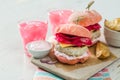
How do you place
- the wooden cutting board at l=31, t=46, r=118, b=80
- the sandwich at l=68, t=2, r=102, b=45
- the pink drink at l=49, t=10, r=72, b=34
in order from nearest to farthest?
the wooden cutting board at l=31, t=46, r=118, b=80, the sandwich at l=68, t=2, r=102, b=45, the pink drink at l=49, t=10, r=72, b=34

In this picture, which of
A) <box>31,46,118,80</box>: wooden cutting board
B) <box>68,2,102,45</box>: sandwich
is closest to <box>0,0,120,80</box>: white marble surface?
<box>31,46,118,80</box>: wooden cutting board

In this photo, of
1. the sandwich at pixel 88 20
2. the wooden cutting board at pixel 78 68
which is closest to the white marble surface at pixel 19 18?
Answer: the wooden cutting board at pixel 78 68

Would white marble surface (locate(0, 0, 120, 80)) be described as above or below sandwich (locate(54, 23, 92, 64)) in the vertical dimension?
below

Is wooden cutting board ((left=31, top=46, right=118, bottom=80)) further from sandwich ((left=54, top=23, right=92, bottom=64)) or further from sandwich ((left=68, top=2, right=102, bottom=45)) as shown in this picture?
sandwich ((left=68, top=2, right=102, bottom=45))

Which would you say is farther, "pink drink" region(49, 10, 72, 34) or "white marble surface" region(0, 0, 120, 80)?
"pink drink" region(49, 10, 72, 34)

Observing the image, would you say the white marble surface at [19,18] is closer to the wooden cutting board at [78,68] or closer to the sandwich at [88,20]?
the wooden cutting board at [78,68]

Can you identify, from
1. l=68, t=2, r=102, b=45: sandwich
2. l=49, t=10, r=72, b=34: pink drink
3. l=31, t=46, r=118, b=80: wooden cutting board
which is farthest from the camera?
l=49, t=10, r=72, b=34: pink drink
